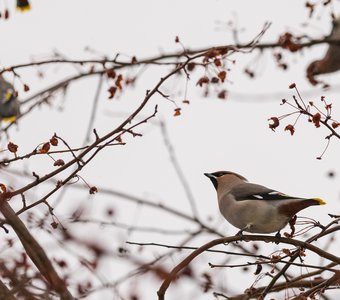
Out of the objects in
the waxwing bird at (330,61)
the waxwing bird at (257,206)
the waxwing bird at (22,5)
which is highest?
the waxwing bird at (22,5)

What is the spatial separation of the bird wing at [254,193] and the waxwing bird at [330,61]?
1063mm

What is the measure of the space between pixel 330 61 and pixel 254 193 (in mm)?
1494

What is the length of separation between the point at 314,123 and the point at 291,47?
1.31 meters

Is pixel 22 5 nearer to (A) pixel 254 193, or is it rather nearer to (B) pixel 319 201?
(A) pixel 254 193

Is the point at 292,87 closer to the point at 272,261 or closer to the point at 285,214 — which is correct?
the point at 272,261

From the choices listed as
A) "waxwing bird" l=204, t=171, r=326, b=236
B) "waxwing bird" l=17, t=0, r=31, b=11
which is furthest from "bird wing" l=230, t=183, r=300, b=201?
"waxwing bird" l=17, t=0, r=31, b=11

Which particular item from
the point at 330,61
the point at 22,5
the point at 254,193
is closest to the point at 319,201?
the point at 254,193

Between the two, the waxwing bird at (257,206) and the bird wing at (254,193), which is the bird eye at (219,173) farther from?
the bird wing at (254,193)

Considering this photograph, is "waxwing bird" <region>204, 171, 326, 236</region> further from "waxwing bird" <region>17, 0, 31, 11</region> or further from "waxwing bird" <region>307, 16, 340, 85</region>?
"waxwing bird" <region>17, 0, 31, 11</region>

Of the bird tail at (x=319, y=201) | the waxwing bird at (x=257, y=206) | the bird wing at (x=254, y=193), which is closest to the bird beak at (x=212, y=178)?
the waxwing bird at (x=257, y=206)

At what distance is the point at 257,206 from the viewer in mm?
5121

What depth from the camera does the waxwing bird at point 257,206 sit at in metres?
4.79

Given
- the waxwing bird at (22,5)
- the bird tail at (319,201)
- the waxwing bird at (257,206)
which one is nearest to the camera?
the bird tail at (319,201)

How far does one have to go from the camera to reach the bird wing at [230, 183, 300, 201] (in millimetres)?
5094
